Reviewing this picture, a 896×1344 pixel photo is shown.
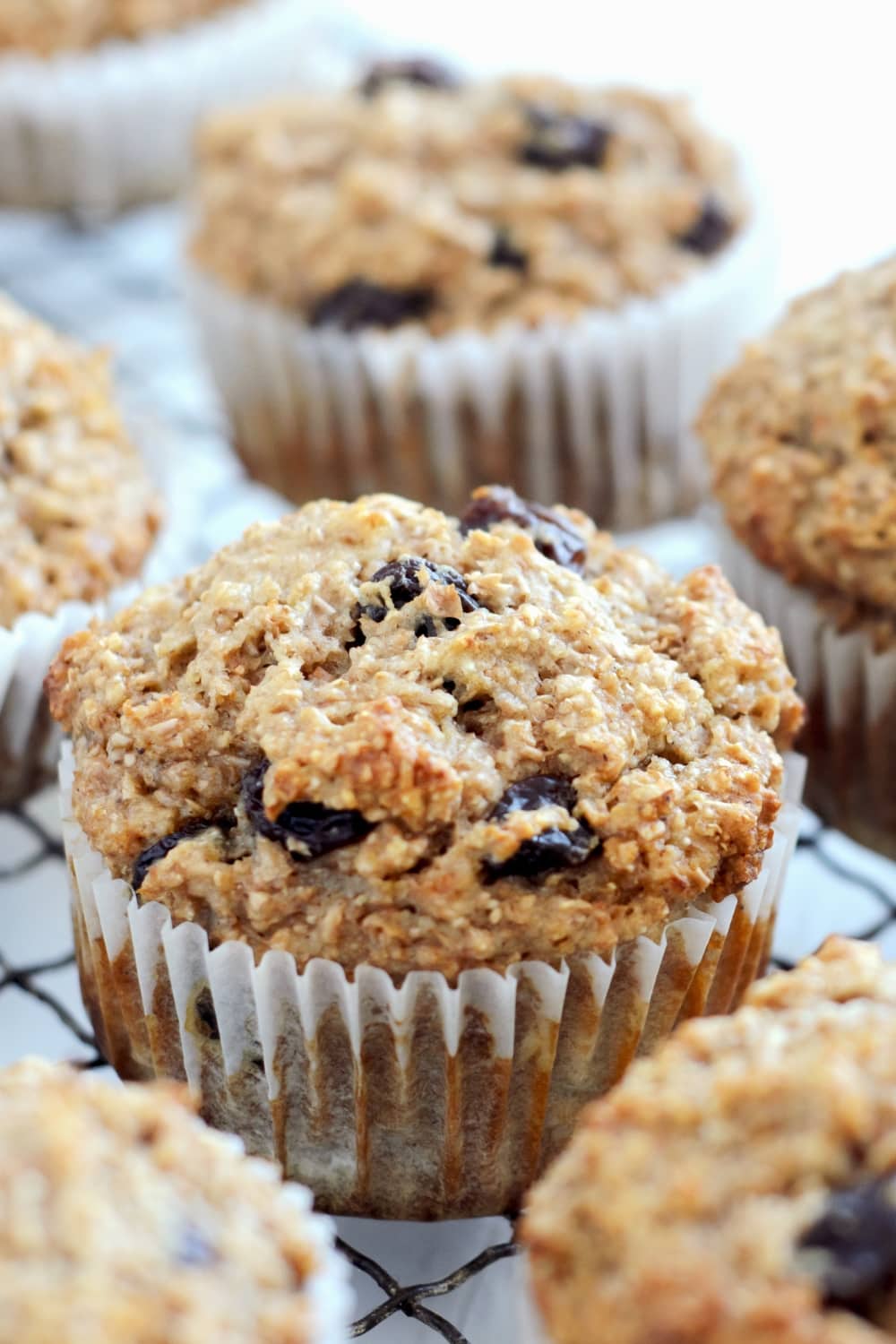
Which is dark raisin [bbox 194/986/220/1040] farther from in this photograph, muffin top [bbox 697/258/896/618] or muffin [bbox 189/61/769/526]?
muffin [bbox 189/61/769/526]

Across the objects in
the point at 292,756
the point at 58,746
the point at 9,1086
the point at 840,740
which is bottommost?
the point at 58,746

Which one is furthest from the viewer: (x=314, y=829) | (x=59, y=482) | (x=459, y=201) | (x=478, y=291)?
(x=459, y=201)

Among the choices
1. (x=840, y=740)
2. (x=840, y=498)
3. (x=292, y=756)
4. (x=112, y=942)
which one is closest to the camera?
(x=292, y=756)

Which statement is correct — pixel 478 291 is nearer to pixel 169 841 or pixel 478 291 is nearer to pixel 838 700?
pixel 838 700

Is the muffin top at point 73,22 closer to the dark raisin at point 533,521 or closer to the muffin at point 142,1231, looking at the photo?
the dark raisin at point 533,521

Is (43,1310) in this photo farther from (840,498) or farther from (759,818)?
(840,498)

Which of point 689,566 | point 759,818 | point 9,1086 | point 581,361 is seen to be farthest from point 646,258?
point 9,1086

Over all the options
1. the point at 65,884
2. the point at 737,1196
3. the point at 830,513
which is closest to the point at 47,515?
the point at 65,884
